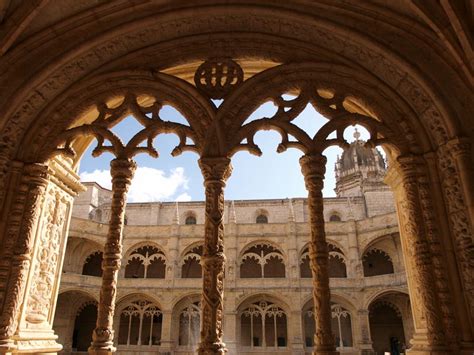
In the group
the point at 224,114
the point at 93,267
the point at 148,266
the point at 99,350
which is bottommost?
the point at 99,350

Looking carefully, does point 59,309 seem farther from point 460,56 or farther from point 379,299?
point 460,56

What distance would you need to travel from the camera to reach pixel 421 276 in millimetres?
4016

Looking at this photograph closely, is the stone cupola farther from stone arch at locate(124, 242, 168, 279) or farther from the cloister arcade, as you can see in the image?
the cloister arcade

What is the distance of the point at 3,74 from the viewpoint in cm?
473

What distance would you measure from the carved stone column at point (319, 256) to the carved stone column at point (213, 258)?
3.12 feet

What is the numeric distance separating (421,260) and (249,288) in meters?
18.7

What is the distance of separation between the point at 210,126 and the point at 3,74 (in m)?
2.48

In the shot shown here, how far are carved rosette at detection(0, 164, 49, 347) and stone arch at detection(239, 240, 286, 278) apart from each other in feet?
61.2

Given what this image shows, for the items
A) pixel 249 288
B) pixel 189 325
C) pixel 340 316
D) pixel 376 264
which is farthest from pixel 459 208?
pixel 376 264

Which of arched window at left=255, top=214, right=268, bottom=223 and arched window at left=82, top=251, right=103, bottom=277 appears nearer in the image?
arched window at left=82, top=251, right=103, bottom=277

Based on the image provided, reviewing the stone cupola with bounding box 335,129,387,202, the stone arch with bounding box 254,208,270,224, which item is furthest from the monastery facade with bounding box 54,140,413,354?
the stone cupola with bounding box 335,129,387,202

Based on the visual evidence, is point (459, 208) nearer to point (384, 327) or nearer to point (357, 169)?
point (384, 327)

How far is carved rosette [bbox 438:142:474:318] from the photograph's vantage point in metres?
3.83

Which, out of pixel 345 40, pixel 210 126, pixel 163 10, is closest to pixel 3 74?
pixel 163 10
